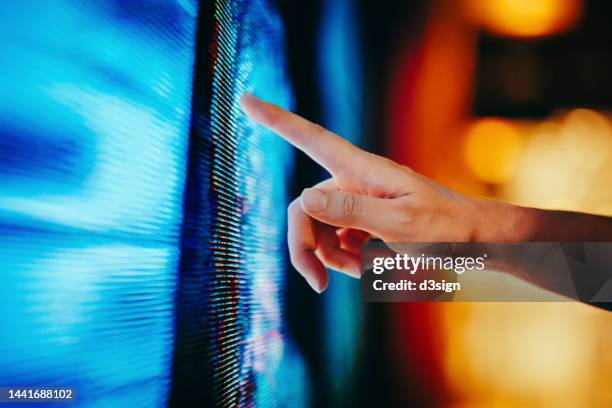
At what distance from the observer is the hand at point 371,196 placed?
39.4 inches

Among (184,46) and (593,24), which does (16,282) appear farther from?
(593,24)

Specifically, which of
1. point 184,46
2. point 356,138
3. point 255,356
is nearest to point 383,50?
point 356,138

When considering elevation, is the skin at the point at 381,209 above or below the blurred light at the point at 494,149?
below

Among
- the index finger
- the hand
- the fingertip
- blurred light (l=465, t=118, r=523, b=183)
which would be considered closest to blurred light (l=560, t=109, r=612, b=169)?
blurred light (l=465, t=118, r=523, b=183)

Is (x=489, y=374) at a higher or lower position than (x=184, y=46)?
lower

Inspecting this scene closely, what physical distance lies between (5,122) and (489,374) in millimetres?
1442

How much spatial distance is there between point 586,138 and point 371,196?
2.61ft

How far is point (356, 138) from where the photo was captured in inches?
56.9

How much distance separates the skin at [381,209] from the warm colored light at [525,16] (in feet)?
2.04

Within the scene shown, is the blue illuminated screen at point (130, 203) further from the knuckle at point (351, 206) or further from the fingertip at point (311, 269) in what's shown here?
the knuckle at point (351, 206)

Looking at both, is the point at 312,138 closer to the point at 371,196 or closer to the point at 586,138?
the point at 371,196

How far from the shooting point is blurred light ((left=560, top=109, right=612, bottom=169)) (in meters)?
1.39

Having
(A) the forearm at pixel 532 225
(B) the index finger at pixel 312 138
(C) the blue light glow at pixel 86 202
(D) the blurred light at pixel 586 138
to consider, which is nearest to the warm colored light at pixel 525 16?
(D) the blurred light at pixel 586 138

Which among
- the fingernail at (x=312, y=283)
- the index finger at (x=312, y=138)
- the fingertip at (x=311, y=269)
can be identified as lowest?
the fingernail at (x=312, y=283)
